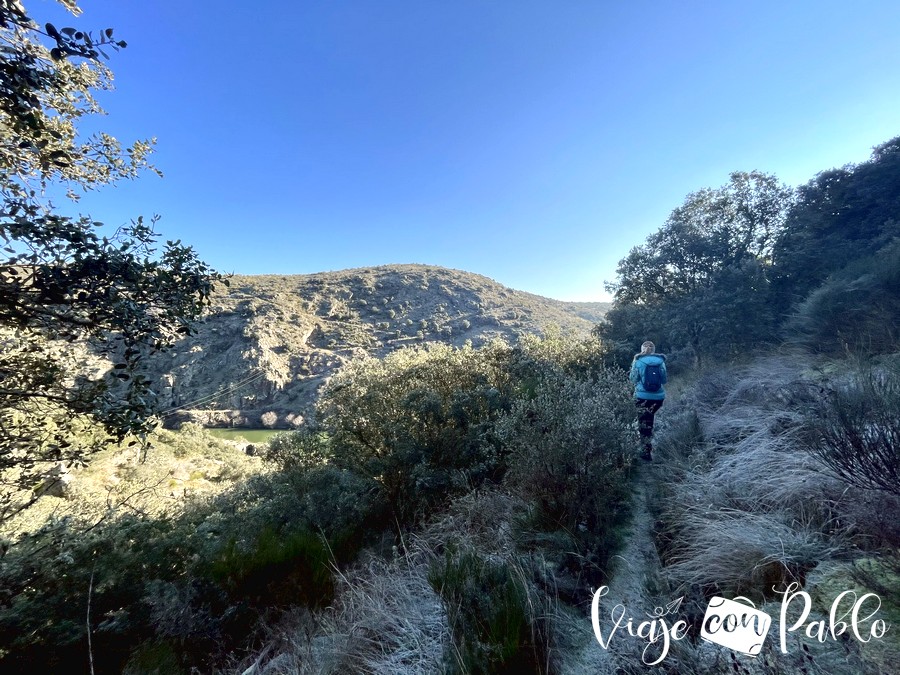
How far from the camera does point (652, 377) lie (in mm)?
5711

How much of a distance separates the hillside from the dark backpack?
15.7 meters

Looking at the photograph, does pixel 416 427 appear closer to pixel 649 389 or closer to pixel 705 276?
pixel 649 389

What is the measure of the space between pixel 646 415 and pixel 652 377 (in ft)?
2.15

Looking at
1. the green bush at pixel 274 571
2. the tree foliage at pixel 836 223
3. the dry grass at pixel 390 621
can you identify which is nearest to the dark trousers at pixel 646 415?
the dry grass at pixel 390 621

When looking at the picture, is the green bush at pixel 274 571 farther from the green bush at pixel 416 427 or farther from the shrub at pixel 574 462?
the shrub at pixel 574 462

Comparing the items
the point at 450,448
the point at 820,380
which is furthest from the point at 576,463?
the point at 820,380

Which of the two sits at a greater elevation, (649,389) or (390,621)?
(649,389)

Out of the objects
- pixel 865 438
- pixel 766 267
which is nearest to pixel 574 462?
pixel 865 438

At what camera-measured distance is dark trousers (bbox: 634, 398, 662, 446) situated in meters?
5.55

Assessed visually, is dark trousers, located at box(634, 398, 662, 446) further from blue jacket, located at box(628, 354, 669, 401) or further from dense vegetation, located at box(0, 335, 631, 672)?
dense vegetation, located at box(0, 335, 631, 672)

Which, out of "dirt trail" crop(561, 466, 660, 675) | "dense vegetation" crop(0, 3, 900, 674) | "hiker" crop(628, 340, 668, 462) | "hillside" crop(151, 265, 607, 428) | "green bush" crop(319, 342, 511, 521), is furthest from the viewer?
"hillside" crop(151, 265, 607, 428)

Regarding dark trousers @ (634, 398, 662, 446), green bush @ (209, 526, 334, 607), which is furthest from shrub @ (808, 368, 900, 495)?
green bush @ (209, 526, 334, 607)

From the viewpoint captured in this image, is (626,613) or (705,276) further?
(705,276)

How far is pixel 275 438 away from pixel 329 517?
9.51 feet
